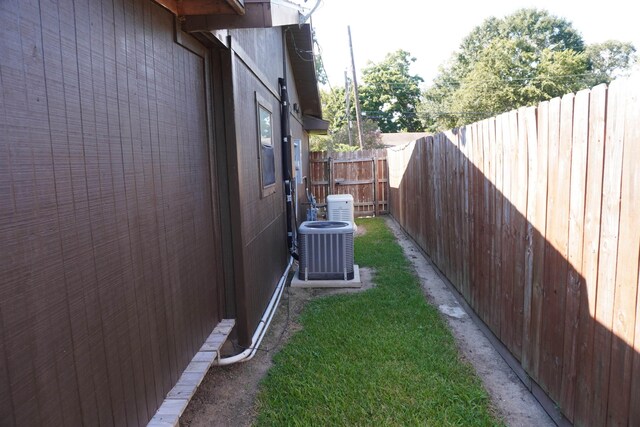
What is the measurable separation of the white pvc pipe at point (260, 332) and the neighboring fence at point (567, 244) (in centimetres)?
194

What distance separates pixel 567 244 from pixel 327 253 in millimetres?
3536

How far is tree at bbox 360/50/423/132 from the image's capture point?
3822 centimetres

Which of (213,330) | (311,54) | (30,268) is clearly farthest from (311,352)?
(311,54)

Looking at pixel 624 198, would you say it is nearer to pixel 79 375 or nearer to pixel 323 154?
pixel 79 375

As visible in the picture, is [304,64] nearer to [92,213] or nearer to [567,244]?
[567,244]

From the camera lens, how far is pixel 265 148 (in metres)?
5.02

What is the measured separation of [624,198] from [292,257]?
5379 millimetres

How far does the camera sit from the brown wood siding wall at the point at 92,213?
4.63 feet

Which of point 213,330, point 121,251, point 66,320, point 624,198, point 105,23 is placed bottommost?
point 213,330

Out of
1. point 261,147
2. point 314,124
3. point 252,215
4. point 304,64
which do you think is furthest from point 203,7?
point 314,124

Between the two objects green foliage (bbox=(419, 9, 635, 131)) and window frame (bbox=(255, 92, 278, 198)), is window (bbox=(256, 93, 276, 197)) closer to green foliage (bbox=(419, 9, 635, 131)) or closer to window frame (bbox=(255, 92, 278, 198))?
window frame (bbox=(255, 92, 278, 198))

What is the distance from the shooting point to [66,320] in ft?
5.35

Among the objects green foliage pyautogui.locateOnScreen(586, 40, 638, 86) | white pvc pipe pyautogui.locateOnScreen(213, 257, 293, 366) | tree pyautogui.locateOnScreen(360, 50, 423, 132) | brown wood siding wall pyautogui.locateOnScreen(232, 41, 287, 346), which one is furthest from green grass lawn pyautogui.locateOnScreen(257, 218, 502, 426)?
green foliage pyautogui.locateOnScreen(586, 40, 638, 86)

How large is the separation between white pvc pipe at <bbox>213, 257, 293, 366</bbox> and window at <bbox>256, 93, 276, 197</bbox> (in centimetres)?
115
